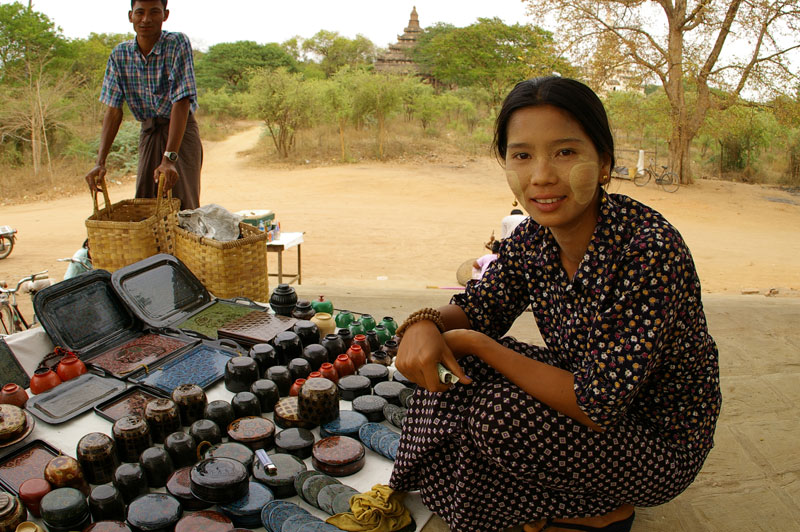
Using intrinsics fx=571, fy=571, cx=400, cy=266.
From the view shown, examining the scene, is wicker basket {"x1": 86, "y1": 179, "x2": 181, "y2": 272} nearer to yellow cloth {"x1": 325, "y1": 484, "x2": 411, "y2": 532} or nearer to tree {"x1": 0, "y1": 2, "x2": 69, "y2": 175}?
yellow cloth {"x1": 325, "y1": 484, "x2": 411, "y2": 532}

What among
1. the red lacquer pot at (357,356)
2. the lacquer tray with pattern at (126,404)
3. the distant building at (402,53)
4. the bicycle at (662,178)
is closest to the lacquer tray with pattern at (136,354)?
the lacquer tray with pattern at (126,404)

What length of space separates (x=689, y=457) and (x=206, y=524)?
113 centimetres

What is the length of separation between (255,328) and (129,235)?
1.01 m

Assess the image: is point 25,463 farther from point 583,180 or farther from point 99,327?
point 583,180

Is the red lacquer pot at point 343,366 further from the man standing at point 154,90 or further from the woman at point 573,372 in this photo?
the man standing at point 154,90

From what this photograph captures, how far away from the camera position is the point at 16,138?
13344mm

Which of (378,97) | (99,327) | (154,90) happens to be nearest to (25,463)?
(99,327)

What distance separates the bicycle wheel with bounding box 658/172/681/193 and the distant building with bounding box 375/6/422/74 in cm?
1846

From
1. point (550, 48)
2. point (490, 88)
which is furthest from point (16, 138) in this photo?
point (490, 88)

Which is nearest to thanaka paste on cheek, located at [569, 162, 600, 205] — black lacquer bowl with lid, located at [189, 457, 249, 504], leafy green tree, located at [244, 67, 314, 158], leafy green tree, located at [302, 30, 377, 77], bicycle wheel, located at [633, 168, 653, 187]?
black lacquer bowl with lid, located at [189, 457, 249, 504]

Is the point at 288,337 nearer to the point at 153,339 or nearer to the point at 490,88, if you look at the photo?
the point at 153,339

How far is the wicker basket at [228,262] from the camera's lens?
2.82 meters

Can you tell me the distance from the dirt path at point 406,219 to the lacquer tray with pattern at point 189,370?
287cm

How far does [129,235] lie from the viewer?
2842 millimetres
